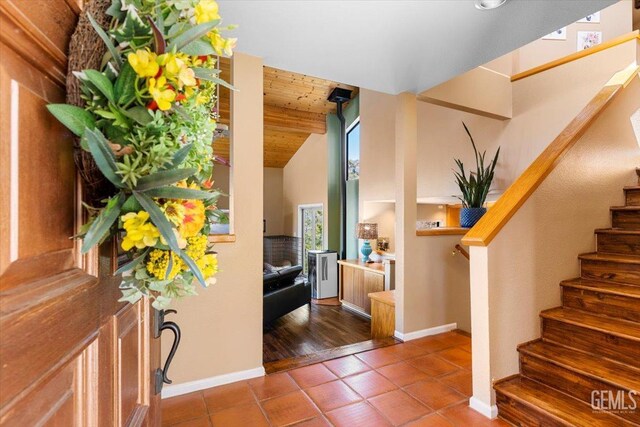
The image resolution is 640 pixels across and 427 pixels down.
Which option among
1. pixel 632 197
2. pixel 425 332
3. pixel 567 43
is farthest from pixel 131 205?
pixel 567 43

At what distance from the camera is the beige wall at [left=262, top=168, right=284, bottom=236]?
973 cm

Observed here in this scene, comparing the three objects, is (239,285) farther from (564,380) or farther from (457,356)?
(564,380)

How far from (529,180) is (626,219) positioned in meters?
1.31

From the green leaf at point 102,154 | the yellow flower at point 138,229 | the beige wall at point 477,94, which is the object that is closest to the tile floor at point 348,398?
the yellow flower at point 138,229

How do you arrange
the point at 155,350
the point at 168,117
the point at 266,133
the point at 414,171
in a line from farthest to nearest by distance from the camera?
the point at 266,133 → the point at 414,171 → the point at 155,350 → the point at 168,117

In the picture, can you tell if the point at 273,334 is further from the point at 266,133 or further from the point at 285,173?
the point at 285,173

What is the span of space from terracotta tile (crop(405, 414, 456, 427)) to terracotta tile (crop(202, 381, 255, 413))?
39.2 inches

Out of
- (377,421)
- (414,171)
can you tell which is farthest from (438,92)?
(377,421)

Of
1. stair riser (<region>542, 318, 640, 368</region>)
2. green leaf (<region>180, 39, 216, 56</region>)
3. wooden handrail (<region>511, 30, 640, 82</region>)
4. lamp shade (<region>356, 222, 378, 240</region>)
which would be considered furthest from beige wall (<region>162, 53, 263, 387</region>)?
lamp shade (<region>356, 222, 378, 240</region>)

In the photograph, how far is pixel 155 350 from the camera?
106cm

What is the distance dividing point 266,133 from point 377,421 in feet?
23.6

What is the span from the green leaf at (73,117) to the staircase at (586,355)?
225cm

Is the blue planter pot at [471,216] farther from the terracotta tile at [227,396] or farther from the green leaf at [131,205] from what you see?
the green leaf at [131,205]

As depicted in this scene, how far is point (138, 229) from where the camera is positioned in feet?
1.74
